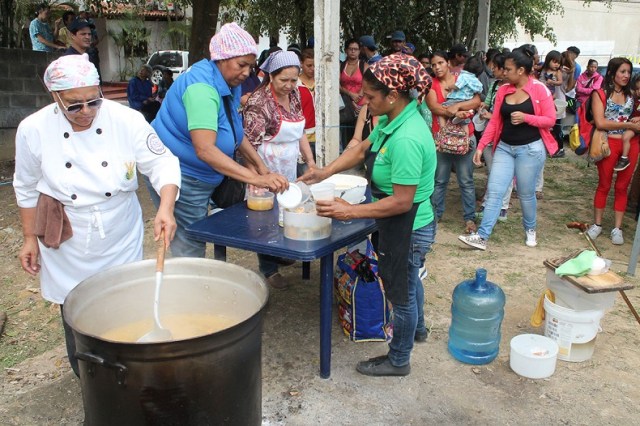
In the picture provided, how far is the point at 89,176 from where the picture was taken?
7.88ft

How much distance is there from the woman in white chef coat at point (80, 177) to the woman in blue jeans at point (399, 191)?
868 millimetres

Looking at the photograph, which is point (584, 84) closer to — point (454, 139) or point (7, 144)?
point (454, 139)

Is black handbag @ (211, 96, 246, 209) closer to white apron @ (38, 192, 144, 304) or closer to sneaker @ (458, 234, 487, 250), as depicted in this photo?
white apron @ (38, 192, 144, 304)

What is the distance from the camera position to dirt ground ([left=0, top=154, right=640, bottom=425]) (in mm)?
2920

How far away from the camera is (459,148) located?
18.3ft

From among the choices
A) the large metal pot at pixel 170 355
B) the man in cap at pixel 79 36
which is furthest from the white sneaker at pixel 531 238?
the man in cap at pixel 79 36

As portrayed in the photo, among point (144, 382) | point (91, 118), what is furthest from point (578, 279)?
point (91, 118)

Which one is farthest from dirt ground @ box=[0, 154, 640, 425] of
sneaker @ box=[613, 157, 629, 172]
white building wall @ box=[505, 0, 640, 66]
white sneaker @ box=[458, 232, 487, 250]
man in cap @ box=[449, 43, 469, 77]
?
white building wall @ box=[505, 0, 640, 66]

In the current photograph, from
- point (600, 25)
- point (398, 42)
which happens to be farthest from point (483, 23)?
point (600, 25)

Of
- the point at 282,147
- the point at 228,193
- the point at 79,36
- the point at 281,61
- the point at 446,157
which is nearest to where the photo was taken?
the point at 228,193

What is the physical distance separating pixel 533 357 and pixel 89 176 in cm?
257

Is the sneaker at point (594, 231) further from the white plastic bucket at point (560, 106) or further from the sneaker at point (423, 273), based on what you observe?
the white plastic bucket at point (560, 106)

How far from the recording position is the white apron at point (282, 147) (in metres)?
3.98

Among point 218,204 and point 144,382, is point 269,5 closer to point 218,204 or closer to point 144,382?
point 218,204
